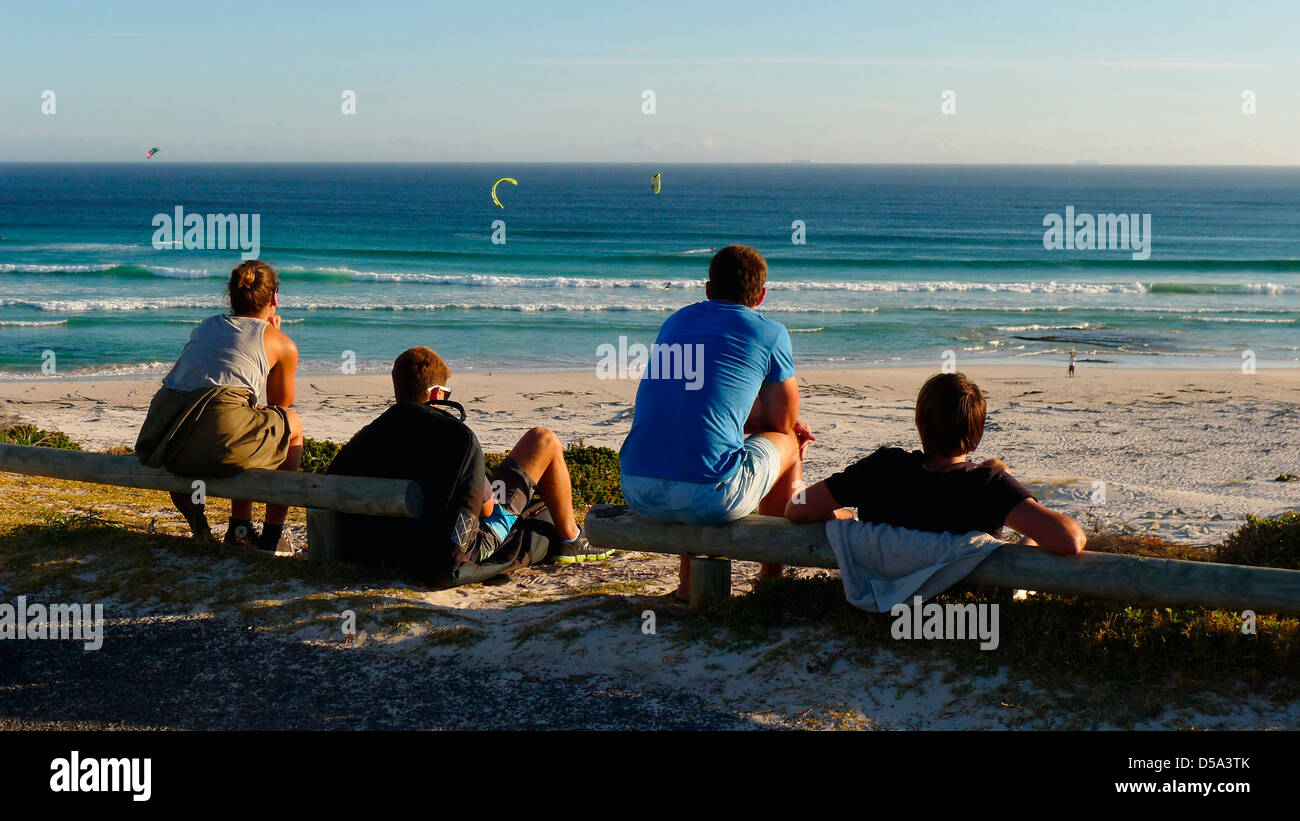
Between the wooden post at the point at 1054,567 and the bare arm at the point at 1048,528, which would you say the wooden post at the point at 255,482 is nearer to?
the wooden post at the point at 1054,567

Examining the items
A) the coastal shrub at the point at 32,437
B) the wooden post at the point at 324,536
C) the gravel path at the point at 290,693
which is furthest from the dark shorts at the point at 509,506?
the coastal shrub at the point at 32,437

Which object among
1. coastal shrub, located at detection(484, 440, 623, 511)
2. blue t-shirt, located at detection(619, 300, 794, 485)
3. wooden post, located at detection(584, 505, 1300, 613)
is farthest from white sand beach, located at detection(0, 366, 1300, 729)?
coastal shrub, located at detection(484, 440, 623, 511)

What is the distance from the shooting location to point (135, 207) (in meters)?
73.8

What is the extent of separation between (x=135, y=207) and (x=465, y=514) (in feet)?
256

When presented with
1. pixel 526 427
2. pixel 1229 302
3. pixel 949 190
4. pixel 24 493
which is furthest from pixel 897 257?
pixel 949 190

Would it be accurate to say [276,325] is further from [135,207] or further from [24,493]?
[135,207]

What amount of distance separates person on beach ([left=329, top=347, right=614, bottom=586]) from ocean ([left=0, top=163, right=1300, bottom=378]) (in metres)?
2.06

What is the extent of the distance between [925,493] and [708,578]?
959mm

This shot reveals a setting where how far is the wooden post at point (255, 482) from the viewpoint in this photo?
474 centimetres

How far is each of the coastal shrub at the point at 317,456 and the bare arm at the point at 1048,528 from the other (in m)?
5.36

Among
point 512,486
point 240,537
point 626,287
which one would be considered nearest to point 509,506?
point 512,486

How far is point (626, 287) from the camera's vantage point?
33.1 metres

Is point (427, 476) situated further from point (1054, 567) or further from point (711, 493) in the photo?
point (1054, 567)
